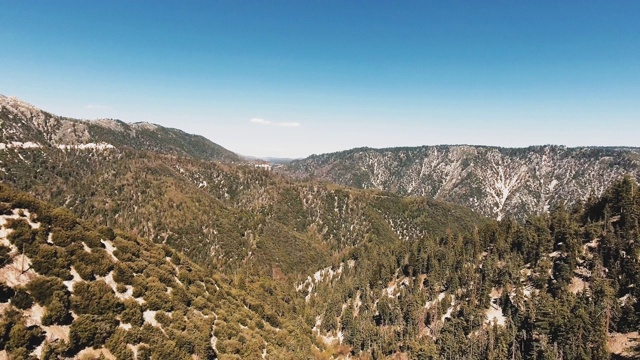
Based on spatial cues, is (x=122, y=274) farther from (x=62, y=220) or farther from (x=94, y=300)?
(x=62, y=220)

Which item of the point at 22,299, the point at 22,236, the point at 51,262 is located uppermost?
the point at 22,236

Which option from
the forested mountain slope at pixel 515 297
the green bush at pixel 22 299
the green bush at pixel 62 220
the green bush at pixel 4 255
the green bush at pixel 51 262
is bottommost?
the forested mountain slope at pixel 515 297

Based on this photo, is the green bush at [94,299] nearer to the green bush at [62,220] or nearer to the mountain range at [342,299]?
the mountain range at [342,299]

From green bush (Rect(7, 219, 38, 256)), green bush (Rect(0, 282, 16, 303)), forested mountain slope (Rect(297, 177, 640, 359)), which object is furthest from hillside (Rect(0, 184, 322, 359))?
forested mountain slope (Rect(297, 177, 640, 359))

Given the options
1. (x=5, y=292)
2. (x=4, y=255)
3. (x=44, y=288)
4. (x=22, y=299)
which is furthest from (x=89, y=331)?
(x=4, y=255)

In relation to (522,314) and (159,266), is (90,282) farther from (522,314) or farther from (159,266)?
(522,314)

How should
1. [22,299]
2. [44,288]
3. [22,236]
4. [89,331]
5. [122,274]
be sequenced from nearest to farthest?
[22,299] < [89,331] < [44,288] < [22,236] < [122,274]

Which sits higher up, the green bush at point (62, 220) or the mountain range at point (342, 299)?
the green bush at point (62, 220)

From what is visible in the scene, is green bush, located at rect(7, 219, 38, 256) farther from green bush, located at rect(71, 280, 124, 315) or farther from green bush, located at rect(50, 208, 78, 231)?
green bush, located at rect(71, 280, 124, 315)

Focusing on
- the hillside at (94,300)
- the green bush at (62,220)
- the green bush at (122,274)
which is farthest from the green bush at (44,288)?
the green bush at (62,220)

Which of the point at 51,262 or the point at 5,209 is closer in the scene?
the point at 51,262

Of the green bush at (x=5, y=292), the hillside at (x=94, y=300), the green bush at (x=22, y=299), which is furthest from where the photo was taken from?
the hillside at (x=94, y=300)
